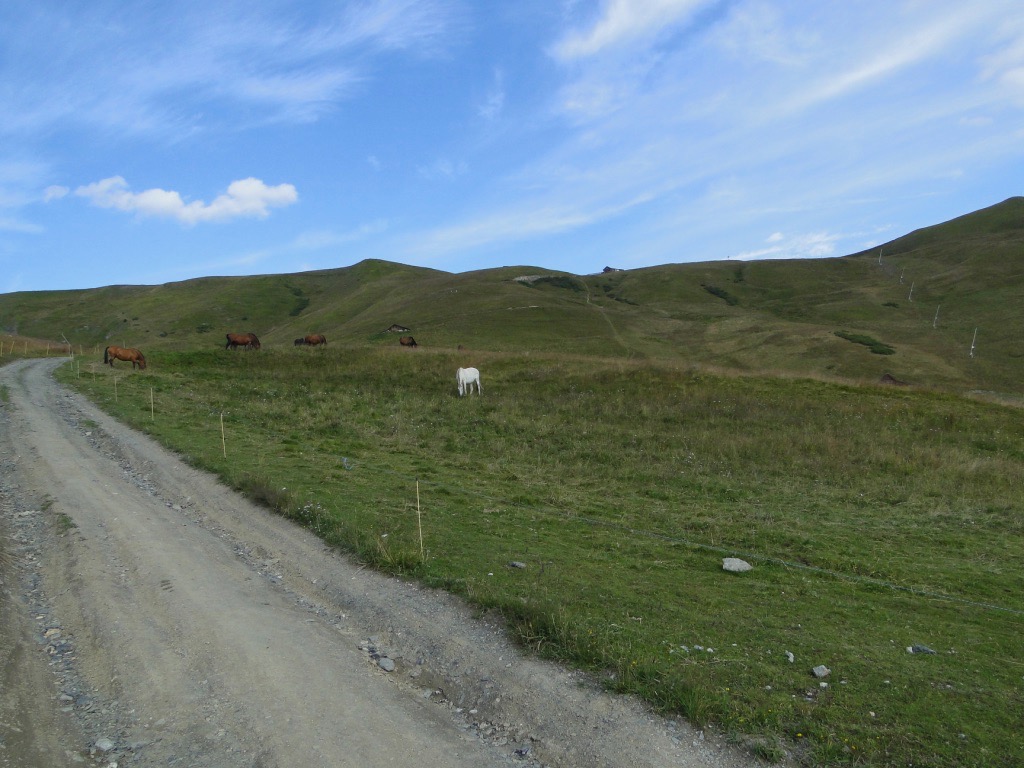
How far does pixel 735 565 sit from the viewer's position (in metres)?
11.9

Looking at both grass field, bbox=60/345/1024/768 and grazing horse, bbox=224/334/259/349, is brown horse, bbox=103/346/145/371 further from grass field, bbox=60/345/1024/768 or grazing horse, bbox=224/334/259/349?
grazing horse, bbox=224/334/259/349

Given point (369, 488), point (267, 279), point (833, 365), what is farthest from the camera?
point (267, 279)

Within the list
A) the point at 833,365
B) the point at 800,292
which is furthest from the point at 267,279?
the point at 833,365

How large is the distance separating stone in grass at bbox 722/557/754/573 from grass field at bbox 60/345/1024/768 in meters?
0.20

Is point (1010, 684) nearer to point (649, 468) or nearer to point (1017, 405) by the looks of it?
point (649, 468)

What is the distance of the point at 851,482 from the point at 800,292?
115m

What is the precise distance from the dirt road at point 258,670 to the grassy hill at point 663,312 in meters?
38.7

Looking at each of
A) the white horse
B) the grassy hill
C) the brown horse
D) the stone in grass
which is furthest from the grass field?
the grassy hill

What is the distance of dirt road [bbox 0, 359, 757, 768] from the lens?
5.96 metres

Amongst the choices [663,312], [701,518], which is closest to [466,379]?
[701,518]

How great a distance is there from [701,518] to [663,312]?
8660cm

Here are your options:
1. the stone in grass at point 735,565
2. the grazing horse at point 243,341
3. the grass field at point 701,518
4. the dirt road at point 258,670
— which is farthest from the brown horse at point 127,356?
the stone in grass at point 735,565

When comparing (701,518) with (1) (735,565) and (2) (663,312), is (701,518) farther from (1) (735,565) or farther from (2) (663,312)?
(2) (663,312)

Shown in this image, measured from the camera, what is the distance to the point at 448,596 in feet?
30.6
